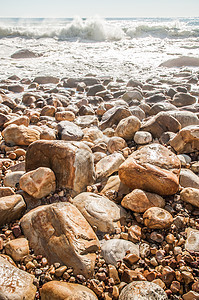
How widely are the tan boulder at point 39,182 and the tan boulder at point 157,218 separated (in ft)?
3.00

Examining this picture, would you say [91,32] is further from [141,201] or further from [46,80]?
[141,201]

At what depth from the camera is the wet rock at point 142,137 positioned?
315 centimetres

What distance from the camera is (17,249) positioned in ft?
5.55

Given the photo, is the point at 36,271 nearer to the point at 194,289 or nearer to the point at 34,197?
the point at 34,197

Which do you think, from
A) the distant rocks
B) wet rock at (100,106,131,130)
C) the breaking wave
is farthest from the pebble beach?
the breaking wave

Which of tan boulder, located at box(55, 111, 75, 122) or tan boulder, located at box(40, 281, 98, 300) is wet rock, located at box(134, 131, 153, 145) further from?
tan boulder, located at box(40, 281, 98, 300)

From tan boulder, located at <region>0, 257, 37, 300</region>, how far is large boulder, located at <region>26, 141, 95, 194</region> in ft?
3.05

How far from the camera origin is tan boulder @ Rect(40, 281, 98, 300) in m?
1.36

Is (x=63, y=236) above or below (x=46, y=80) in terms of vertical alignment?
below

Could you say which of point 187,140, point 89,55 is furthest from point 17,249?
point 89,55

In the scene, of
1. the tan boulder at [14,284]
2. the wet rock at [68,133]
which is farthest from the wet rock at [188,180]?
the tan boulder at [14,284]

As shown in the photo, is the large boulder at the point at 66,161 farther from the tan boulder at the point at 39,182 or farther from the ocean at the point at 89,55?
the ocean at the point at 89,55

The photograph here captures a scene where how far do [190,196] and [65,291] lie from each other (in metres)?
1.31

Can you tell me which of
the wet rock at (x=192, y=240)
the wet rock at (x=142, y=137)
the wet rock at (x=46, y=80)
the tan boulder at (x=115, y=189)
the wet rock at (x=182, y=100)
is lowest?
the wet rock at (x=192, y=240)
